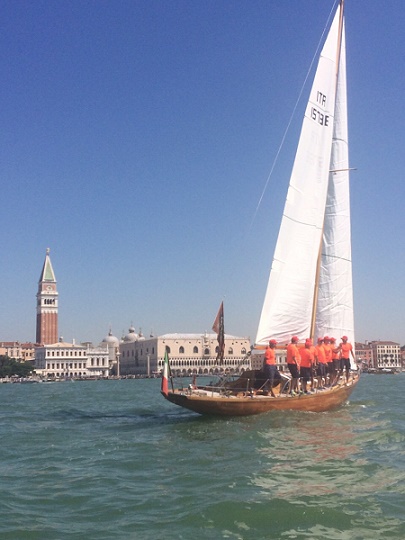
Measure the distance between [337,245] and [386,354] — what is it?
13616cm

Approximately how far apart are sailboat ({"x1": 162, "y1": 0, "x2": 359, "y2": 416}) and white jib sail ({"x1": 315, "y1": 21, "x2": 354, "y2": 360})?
0.11ft

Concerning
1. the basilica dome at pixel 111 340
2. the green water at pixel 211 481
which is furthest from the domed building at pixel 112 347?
the green water at pixel 211 481

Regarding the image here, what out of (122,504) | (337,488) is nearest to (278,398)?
(337,488)

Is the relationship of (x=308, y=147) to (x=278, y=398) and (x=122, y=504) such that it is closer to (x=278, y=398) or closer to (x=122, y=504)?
(x=278, y=398)

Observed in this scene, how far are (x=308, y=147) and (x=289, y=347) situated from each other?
21.3 ft

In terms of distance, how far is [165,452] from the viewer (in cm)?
1289

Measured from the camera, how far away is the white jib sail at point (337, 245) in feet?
74.4

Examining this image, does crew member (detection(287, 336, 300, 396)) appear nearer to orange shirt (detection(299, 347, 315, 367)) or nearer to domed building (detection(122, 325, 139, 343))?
orange shirt (detection(299, 347, 315, 367))

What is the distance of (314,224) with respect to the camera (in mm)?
20844

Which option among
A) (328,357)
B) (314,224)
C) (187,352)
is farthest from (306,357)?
(187,352)

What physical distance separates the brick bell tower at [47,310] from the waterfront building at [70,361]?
8117mm

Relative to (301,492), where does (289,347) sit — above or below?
above

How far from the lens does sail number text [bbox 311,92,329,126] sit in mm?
21094

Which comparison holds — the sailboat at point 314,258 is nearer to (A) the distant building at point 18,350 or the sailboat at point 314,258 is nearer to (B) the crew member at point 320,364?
(B) the crew member at point 320,364
